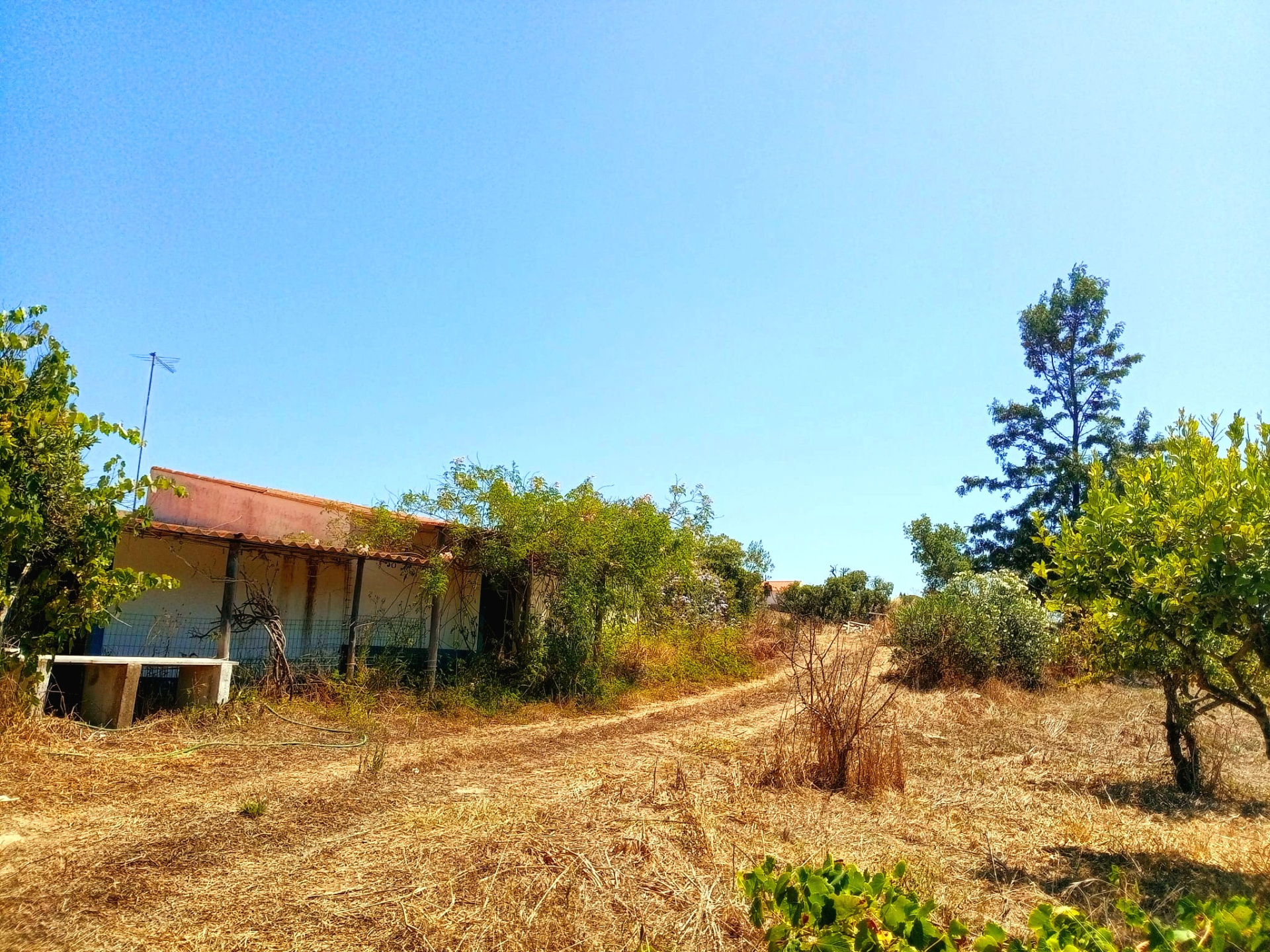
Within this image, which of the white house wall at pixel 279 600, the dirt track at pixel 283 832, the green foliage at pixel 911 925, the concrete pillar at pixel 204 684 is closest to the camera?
the green foliage at pixel 911 925

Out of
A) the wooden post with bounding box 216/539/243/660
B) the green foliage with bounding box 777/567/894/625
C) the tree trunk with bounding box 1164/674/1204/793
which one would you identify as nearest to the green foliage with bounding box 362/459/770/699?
the wooden post with bounding box 216/539/243/660

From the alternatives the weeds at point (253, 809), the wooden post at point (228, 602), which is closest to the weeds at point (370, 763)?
the weeds at point (253, 809)

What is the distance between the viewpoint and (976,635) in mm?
17234

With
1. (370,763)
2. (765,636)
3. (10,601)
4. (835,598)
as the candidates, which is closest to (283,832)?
(370,763)

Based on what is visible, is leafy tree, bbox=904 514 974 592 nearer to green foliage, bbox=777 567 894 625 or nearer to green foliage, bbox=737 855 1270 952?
green foliage, bbox=777 567 894 625

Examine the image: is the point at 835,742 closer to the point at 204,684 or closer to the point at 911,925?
the point at 911,925

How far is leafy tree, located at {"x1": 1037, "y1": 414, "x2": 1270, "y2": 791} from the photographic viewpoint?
4895 mm

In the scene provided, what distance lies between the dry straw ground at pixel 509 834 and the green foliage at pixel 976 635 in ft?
20.9

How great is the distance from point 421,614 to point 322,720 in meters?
3.58

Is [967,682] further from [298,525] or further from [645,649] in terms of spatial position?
[298,525]

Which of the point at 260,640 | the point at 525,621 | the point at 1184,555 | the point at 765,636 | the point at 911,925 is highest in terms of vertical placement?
the point at 1184,555

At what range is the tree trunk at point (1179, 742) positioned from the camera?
8469mm

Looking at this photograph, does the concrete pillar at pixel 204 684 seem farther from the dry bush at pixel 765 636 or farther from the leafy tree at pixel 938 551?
the leafy tree at pixel 938 551

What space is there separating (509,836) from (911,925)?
10.8 feet
